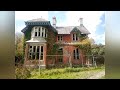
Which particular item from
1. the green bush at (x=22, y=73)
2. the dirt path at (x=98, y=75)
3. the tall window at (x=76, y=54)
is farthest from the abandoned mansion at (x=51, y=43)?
the dirt path at (x=98, y=75)

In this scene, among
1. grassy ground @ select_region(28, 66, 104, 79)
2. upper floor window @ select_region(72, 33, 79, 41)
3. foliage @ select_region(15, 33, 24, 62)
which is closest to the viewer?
grassy ground @ select_region(28, 66, 104, 79)

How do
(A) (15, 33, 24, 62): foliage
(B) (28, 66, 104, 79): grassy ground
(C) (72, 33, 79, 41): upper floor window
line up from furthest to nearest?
1. (C) (72, 33, 79, 41): upper floor window
2. (A) (15, 33, 24, 62): foliage
3. (B) (28, 66, 104, 79): grassy ground

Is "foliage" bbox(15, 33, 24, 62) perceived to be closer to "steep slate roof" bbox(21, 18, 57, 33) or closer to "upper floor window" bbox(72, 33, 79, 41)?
"steep slate roof" bbox(21, 18, 57, 33)

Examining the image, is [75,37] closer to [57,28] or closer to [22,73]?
[57,28]

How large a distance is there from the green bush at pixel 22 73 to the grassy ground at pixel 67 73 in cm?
8

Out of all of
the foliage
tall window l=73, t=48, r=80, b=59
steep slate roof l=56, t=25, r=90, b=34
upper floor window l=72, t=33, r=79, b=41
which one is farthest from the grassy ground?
steep slate roof l=56, t=25, r=90, b=34

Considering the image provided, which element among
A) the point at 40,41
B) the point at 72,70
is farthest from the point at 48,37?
the point at 72,70

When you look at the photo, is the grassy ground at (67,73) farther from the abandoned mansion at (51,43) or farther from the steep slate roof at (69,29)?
the steep slate roof at (69,29)

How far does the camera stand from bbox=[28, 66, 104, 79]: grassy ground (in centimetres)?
336

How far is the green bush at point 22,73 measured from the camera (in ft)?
11.1

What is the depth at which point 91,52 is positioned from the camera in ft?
11.9

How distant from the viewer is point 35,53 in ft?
11.7

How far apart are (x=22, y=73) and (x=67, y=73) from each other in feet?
2.27

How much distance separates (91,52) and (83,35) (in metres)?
0.30
